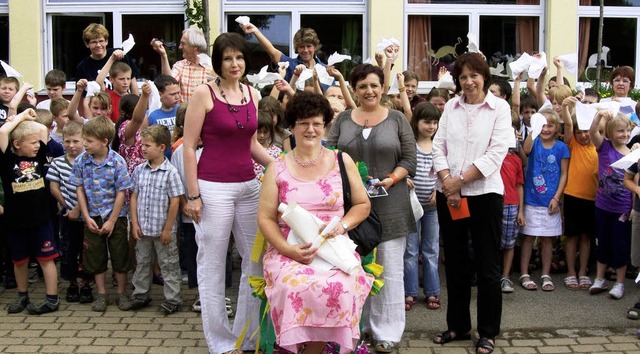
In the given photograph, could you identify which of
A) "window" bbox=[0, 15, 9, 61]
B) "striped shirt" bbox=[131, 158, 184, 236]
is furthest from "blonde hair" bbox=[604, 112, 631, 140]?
"window" bbox=[0, 15, 9, 61]

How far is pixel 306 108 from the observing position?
4406mm

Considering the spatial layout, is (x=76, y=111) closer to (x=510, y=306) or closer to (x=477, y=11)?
(x=510, y=306)

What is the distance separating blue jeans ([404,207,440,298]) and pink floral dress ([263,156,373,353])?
1527mm

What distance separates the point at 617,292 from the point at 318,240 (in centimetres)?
304

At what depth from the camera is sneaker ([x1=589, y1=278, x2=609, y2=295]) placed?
6.15m

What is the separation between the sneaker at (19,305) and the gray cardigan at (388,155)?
281 cm

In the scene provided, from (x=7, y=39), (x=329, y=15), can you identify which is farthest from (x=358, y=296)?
(x=7, y=39)

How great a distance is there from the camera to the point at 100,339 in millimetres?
5160

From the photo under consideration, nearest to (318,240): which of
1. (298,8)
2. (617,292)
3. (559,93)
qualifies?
(617,292)

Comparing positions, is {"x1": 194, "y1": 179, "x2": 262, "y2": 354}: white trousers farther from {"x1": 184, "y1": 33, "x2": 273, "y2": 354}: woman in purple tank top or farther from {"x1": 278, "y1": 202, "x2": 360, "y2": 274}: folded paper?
{"x1": 278, "y1": 202, "x2": 360, "y2": 274}: folded paper

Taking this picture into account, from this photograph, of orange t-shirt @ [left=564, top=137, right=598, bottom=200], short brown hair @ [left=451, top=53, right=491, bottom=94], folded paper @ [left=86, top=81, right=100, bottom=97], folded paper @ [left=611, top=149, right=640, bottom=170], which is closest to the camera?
short brown hair @ [left=451, top=53, right=491, bottom=94]

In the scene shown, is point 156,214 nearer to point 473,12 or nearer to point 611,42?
point 473,12

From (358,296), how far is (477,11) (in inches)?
339

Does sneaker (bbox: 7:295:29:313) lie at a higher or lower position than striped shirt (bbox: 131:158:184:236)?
lower
